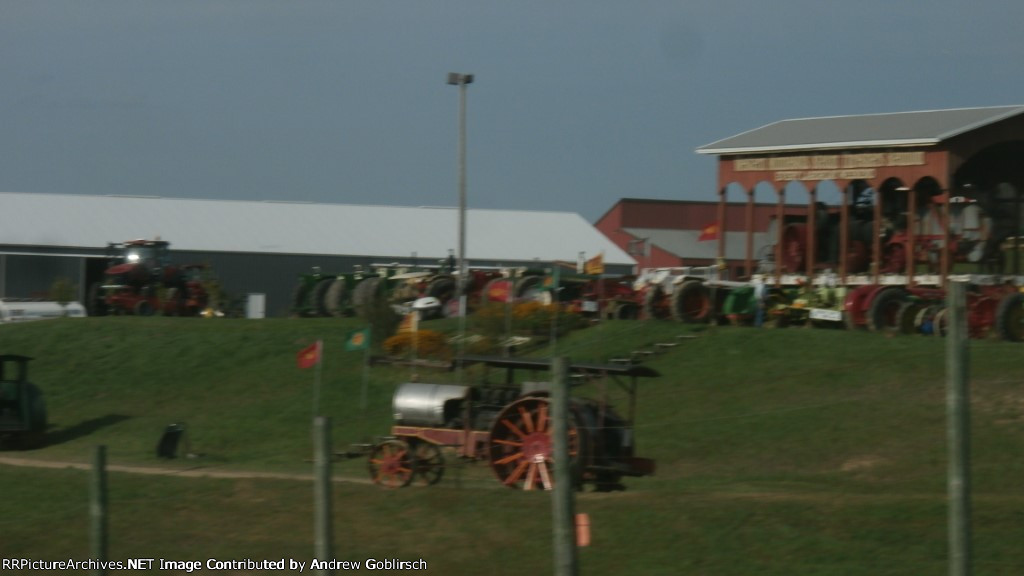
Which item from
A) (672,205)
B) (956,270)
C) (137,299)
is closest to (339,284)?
(137,299)

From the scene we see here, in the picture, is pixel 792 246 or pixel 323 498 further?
pixel 792 246

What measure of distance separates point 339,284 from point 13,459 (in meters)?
19.5

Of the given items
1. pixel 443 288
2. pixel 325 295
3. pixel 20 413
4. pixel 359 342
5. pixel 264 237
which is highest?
pixel 264 237

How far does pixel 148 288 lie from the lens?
40.9 meters

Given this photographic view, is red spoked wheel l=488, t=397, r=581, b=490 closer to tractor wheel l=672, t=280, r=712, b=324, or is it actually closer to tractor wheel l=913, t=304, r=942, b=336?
→ tractor wheel l=913, t=304, r=942, b=336

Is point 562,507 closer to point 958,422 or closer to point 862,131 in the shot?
point 958,422

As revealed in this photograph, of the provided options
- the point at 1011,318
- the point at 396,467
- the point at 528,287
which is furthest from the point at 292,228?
the point at 396,467

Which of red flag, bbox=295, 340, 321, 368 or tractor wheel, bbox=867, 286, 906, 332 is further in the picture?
tractor wheel, bbox=867, 286, 906, 332

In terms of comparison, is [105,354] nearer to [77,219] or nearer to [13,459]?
[13,459]

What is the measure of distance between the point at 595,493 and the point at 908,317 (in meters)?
13.9

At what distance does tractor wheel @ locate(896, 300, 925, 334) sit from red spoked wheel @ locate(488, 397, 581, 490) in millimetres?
13436

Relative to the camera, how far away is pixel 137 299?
40281 millimetres

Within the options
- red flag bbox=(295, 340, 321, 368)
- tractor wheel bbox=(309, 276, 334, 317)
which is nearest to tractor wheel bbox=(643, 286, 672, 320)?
red flag bbox=(295, 340, 321, 368)

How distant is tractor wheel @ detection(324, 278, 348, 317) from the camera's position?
40.7m
